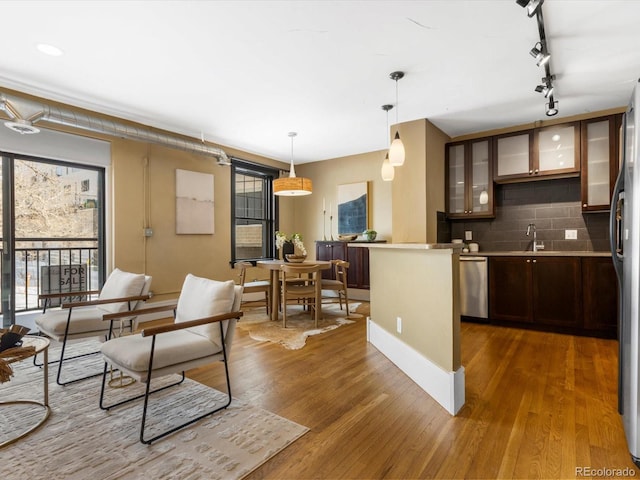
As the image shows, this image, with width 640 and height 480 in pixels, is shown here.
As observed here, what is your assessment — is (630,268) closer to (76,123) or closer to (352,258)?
(352,258)

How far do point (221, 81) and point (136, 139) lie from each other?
5.12 feet

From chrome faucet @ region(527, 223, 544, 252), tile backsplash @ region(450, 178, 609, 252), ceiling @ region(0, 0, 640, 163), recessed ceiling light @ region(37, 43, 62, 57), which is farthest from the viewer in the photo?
chrome faucet @ region(527, 223, 544, 252)

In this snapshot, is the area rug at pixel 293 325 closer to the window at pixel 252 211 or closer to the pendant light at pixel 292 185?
the window at pixel 252 211

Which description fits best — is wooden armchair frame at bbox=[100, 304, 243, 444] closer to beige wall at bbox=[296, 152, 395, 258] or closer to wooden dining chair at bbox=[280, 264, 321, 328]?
wooden dining chair at bbox=[280, 264, 321, 328]

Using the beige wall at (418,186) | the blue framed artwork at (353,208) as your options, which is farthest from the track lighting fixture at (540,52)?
the blue framed artwork at (353,208)

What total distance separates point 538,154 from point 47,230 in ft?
20.1

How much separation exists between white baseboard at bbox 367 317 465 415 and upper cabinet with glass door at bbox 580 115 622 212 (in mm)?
3094

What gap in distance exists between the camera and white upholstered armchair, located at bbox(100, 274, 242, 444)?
1.92 meters

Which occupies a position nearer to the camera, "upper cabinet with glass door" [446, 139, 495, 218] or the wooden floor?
the wooden floor

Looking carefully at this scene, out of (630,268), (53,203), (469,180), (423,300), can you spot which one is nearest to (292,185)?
(469,180)

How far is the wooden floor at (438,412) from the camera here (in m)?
1.68

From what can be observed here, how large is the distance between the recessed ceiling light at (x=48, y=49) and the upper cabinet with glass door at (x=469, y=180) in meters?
4.70

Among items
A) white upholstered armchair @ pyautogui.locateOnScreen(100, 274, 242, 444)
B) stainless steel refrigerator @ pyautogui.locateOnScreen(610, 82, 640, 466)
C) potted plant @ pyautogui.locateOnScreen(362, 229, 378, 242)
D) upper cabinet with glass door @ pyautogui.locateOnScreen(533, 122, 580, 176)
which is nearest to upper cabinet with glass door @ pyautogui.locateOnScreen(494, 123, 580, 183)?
upper cabinet with glass door @ pyautogui.locateOnScreen(533, 122, 580, 176)

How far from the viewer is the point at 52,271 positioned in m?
4.11
